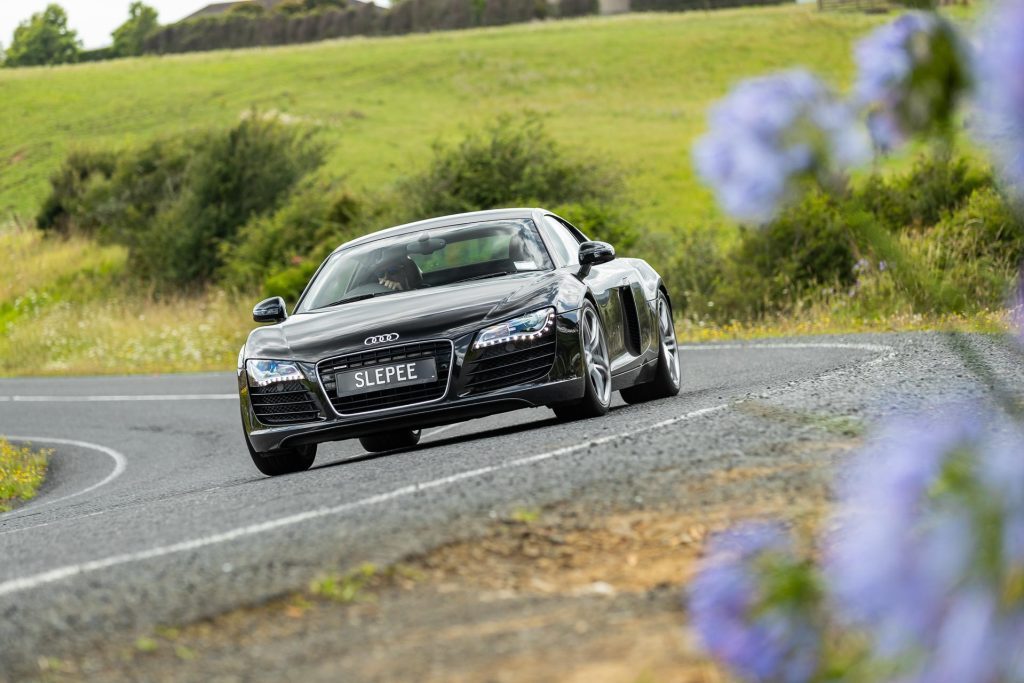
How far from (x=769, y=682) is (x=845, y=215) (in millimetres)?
775

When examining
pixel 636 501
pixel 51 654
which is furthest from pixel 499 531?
pixel 51 654

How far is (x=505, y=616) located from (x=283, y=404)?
5.43 m

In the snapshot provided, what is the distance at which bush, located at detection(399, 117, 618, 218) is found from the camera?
31281mm

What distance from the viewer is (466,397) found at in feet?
29.3

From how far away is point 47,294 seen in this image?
148 ft

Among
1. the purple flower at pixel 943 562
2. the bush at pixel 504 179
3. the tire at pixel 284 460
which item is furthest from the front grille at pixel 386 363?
the bush at pixel 504 179

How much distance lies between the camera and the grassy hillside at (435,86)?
66.9 meters

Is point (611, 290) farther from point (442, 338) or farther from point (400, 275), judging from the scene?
point (442, 338)

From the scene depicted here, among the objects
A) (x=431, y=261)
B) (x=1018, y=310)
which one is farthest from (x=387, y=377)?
(x=1018, y=310)

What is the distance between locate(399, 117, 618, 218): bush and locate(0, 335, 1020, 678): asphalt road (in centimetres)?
1707

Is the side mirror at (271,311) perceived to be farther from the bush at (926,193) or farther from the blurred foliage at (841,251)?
the bush at (926,193)

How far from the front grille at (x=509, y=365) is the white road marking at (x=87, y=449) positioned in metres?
4.69

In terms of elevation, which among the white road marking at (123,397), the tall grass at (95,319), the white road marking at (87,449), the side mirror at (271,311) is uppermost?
the side mirror at (271,311)

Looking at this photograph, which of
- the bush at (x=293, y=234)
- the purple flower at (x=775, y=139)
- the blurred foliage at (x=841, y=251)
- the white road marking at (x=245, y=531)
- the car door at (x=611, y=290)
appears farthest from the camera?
the bush at (x=293, y=234)
